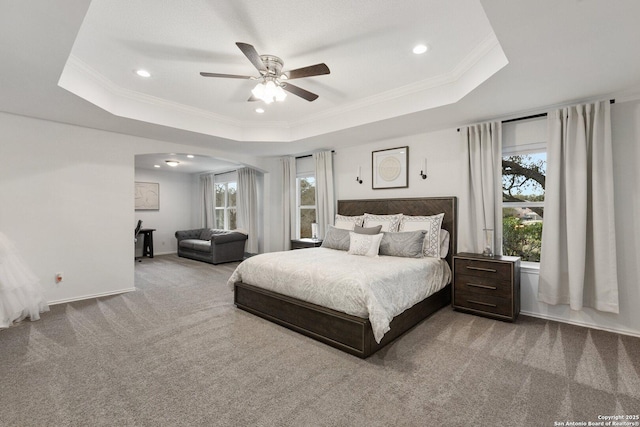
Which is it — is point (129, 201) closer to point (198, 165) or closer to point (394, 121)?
point (198, 165)

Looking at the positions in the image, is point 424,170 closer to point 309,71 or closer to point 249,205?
point 309,71

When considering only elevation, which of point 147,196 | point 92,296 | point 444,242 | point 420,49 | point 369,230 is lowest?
point 92,296

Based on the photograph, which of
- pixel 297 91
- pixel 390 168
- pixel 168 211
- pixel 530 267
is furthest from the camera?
pixel 168 211

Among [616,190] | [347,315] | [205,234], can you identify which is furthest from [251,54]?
[205,234]

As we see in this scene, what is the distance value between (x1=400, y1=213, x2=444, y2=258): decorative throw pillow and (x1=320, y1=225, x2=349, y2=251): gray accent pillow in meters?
0.81

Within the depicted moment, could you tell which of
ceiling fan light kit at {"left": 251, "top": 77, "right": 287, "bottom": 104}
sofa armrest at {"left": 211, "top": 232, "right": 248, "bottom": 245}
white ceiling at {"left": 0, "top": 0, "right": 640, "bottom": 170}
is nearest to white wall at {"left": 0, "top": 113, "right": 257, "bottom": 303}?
white ceiling at {"left": 0, "top": 0, "right": 640, "bottom": 170}

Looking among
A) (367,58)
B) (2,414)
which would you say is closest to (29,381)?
(2,414)

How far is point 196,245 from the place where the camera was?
7.14m

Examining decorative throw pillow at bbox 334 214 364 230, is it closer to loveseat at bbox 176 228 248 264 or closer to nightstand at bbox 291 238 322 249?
nightstand at bbox 291 238 322 249

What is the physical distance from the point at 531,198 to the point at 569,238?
0.71 m

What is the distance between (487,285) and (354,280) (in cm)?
182

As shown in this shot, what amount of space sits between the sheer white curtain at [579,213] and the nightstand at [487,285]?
16.1 inches

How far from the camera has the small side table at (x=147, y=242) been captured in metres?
7.68

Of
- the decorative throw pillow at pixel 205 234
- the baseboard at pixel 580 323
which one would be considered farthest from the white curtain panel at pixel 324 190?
the decorative throw pillow at pixel 205 234
